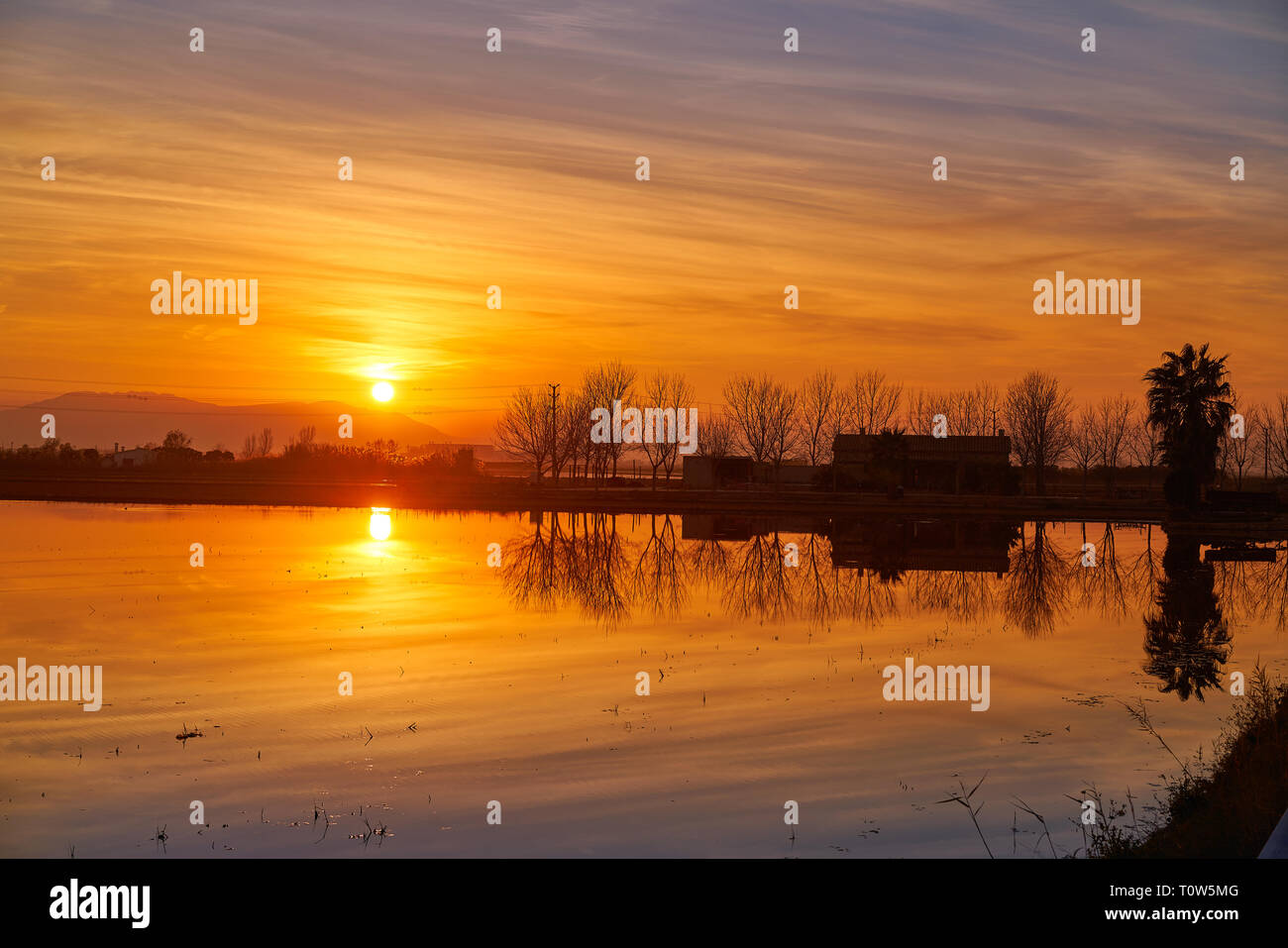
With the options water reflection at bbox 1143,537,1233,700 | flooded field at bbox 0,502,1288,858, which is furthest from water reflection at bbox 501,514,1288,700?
flooded field at bbox 0,502,1288,858

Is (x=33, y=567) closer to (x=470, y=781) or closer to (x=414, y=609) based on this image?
(x=414, y=609)

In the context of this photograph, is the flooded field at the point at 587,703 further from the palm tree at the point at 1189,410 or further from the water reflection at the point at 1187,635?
the palm tree at the point at 1189,410

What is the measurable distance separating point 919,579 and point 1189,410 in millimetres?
34140

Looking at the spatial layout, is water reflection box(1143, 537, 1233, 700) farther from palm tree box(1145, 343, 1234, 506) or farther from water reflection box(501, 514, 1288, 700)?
palm tree box(1145, 343, 1234, 506)

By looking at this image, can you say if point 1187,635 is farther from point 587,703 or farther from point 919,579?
point 587,703

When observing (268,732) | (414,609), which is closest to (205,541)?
(414,609)

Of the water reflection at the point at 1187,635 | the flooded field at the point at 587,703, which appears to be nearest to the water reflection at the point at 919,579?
the water reflection at the point at 1187,635

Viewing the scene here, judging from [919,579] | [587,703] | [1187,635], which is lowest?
[1187,635]

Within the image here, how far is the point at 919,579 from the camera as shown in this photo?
100 feet

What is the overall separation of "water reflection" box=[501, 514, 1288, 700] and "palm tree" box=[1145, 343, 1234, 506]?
9873mm

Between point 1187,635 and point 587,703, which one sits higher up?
point 587,703

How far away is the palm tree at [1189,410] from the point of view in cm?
5575

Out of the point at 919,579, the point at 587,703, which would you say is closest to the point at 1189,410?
the point at 919,579
